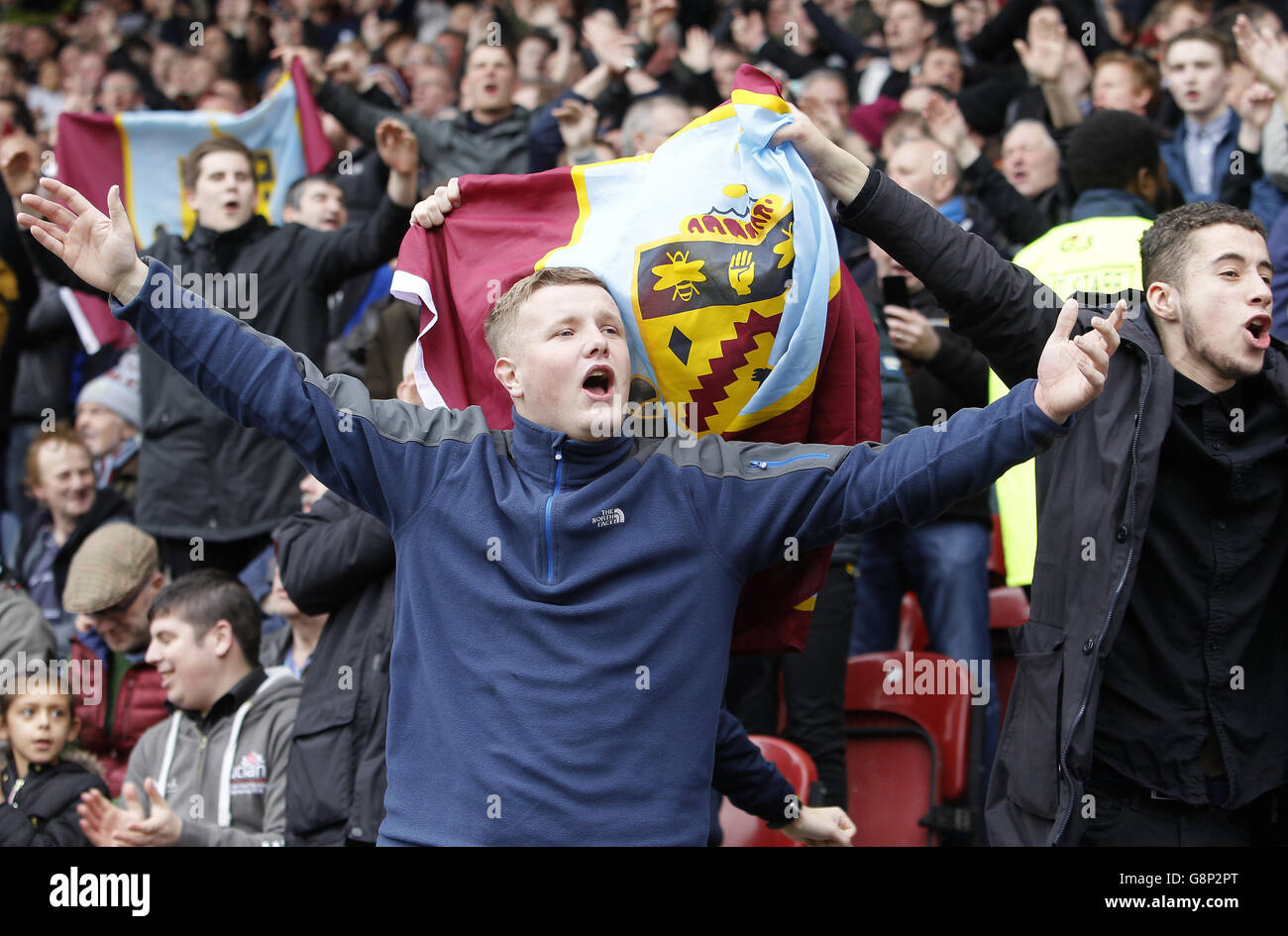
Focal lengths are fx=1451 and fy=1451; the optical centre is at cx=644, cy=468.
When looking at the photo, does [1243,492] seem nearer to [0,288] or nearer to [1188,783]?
[1188,783]

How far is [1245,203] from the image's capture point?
19.8 feet

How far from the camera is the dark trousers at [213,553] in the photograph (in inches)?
239

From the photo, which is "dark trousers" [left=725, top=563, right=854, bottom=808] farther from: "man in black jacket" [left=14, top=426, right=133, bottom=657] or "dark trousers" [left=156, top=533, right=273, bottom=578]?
"man in black jacket" [left=14, top=426, right=133, bottom=657]

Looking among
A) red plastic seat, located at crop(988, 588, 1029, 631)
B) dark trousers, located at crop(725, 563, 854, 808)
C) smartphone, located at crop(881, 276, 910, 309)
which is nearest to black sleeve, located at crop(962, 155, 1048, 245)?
smartphone, located at crop(881, 276, 910, 309)

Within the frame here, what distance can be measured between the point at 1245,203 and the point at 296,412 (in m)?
4.53

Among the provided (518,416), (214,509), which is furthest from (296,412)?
(214,509)

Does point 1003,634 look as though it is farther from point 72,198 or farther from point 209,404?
point 72,198

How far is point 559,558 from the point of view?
2.90 meters

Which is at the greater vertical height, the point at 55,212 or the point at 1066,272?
the point at 1066,272

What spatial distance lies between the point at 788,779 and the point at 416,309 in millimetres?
2980

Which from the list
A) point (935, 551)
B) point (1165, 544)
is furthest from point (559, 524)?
point (935, 551)

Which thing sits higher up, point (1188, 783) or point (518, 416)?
point (518, 416)

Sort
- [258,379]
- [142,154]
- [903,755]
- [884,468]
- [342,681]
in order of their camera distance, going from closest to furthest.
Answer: [884,468] → [258,379] → [342,681] → [903,755] → [142,154]

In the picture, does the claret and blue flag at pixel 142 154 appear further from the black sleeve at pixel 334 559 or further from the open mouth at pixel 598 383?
the open mouth at pixel 598 383
